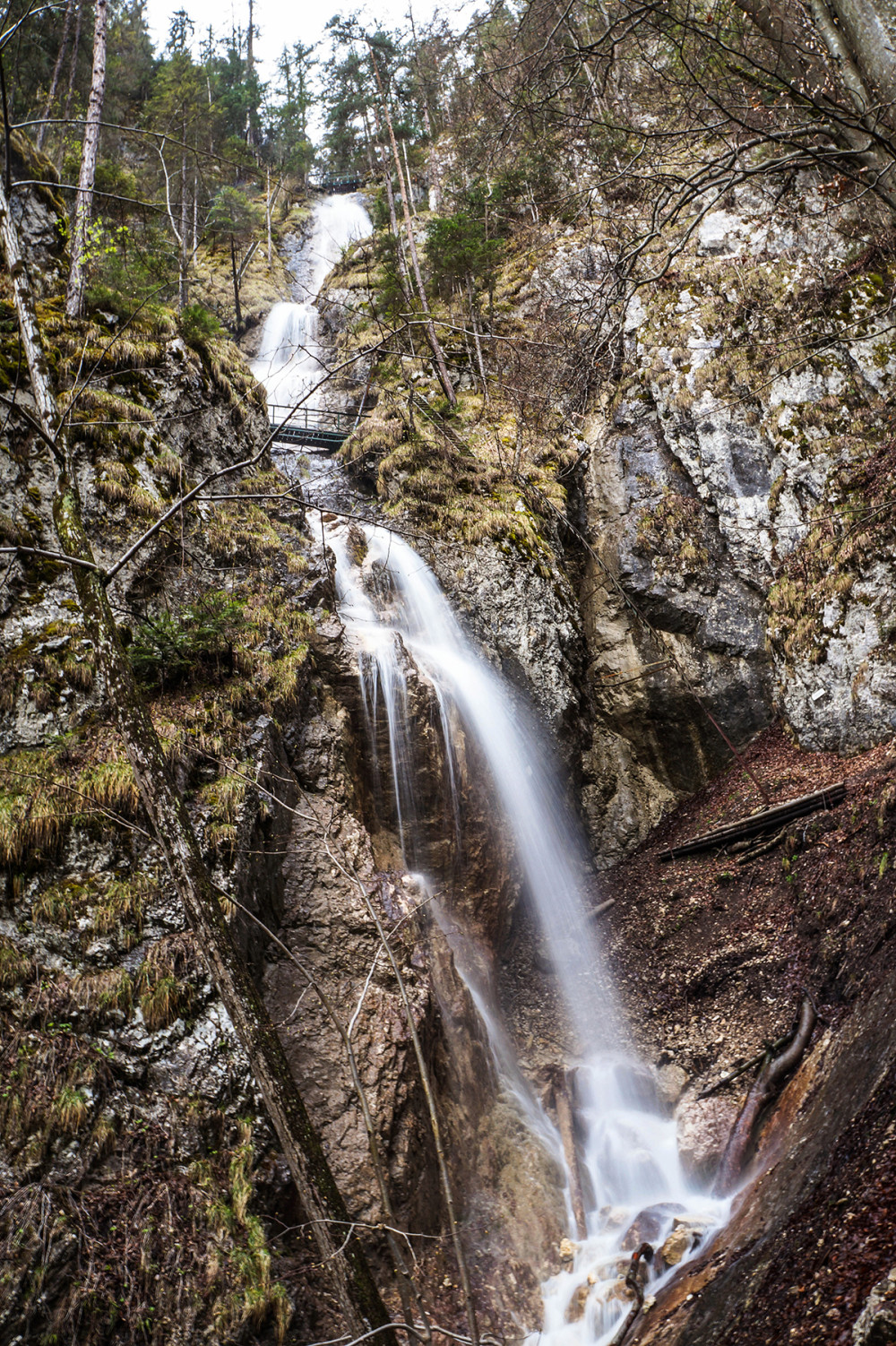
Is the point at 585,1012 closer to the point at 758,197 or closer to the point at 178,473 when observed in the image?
the point at 178,473

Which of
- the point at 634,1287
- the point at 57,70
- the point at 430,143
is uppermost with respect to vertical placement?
the point at 430,143

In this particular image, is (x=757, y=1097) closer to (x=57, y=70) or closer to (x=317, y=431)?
(x=317, y=431)

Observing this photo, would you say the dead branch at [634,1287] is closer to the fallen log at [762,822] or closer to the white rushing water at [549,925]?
the white rushing water at [549,925]

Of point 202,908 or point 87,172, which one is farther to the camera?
point 87,172

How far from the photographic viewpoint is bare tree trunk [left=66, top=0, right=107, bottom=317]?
9234mm

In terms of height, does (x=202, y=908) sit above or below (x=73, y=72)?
below

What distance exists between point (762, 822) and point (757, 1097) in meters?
3.75

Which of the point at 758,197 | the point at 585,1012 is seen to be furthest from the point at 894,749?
the point at 758,197

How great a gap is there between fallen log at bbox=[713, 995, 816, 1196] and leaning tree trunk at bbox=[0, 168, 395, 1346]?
11.0ft

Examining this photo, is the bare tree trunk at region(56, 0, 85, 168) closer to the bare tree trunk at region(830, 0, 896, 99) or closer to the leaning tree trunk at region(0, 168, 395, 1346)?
the leaning tree trunk at region(0, 168, 395, 1346)

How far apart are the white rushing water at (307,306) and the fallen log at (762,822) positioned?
13.1 metres

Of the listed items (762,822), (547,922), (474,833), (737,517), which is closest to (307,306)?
(737,517)

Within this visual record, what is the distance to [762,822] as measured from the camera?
9266 millimetres

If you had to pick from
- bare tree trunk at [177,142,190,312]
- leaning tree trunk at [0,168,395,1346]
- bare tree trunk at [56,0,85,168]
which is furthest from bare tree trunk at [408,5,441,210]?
leaning tree trunk at [0,168,395,1346]
